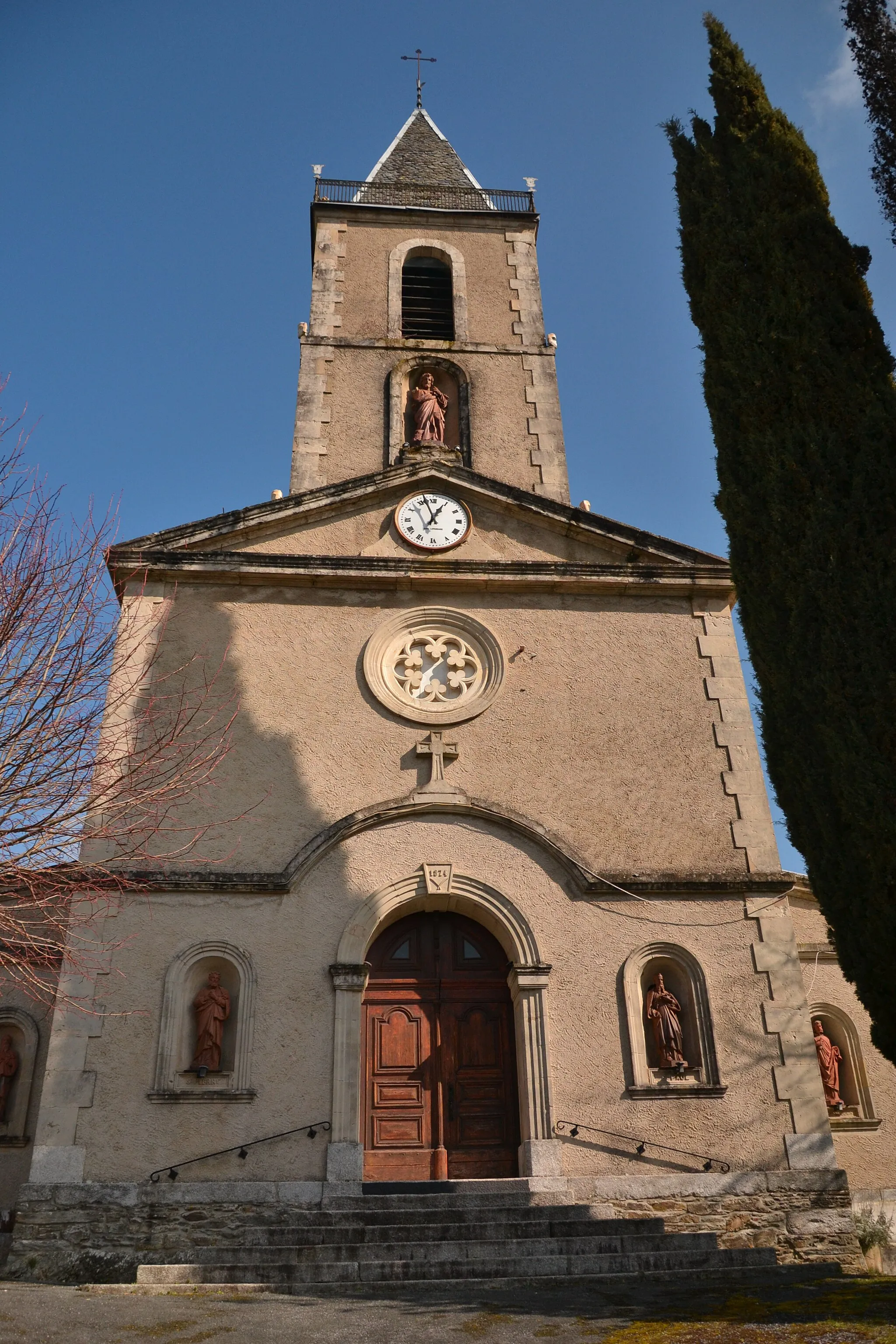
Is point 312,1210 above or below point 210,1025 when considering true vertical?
below

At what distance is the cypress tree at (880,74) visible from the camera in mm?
8312

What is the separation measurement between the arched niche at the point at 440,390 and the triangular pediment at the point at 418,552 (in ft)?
7.50

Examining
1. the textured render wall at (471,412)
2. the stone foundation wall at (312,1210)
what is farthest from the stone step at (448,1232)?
the textured render wall at (471,412)

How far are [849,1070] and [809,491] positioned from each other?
5720 mm

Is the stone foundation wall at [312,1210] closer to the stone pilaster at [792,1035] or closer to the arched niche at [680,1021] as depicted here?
the stone pilaster at [792,1035]

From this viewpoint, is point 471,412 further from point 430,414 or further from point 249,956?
point 249,956

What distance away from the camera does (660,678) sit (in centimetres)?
1119

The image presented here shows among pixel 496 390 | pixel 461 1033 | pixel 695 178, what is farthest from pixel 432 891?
pixel 496 390

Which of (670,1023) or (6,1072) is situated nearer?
(670,1023)

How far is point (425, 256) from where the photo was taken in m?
17.0

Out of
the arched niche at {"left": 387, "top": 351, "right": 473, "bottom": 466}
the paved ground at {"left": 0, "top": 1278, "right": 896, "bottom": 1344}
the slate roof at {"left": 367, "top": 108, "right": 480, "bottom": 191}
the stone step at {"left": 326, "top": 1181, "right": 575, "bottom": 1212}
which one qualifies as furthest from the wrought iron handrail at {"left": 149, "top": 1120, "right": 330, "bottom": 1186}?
the slate roof at {"left": 367, "top": 108, "right": 480, "bottom": 191}

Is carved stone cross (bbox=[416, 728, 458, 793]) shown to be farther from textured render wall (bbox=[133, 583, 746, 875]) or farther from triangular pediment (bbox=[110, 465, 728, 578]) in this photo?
triangular pediment (bbox=[110, 465, 728, 578])

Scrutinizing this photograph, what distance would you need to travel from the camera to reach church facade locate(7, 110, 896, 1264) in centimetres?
891

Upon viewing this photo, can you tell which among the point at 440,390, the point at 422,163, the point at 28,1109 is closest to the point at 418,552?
the point at 440,390
